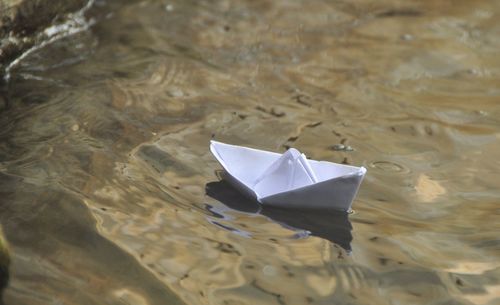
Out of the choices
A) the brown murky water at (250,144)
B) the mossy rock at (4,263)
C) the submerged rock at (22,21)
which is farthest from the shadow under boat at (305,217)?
the submerged rock at (22,21)

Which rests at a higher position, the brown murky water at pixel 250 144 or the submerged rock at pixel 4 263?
the submerged rock at pixel 4 263

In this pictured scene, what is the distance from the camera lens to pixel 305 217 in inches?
91.1

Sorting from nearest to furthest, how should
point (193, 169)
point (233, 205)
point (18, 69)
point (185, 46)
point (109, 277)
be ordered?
point (109, 277) < point (233, 205) < point (193, 169) < point (18, 69) < point (185, 46)

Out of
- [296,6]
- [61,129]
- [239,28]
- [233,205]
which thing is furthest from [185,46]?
[233,205]

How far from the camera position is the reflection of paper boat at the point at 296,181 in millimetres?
2279

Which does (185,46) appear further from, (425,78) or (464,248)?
(464,248)

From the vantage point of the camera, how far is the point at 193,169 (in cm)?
256

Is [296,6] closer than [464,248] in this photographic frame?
No

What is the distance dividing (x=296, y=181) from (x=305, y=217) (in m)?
0.10

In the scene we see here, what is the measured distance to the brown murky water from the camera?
6.73 ft

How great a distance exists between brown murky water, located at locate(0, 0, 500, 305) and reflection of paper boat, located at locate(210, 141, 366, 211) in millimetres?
40

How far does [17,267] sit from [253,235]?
608mm

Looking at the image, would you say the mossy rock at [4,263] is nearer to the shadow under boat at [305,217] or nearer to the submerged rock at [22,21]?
the shadow under boat at [305,217]

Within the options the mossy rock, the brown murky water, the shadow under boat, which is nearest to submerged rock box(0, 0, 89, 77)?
the brown murky water
